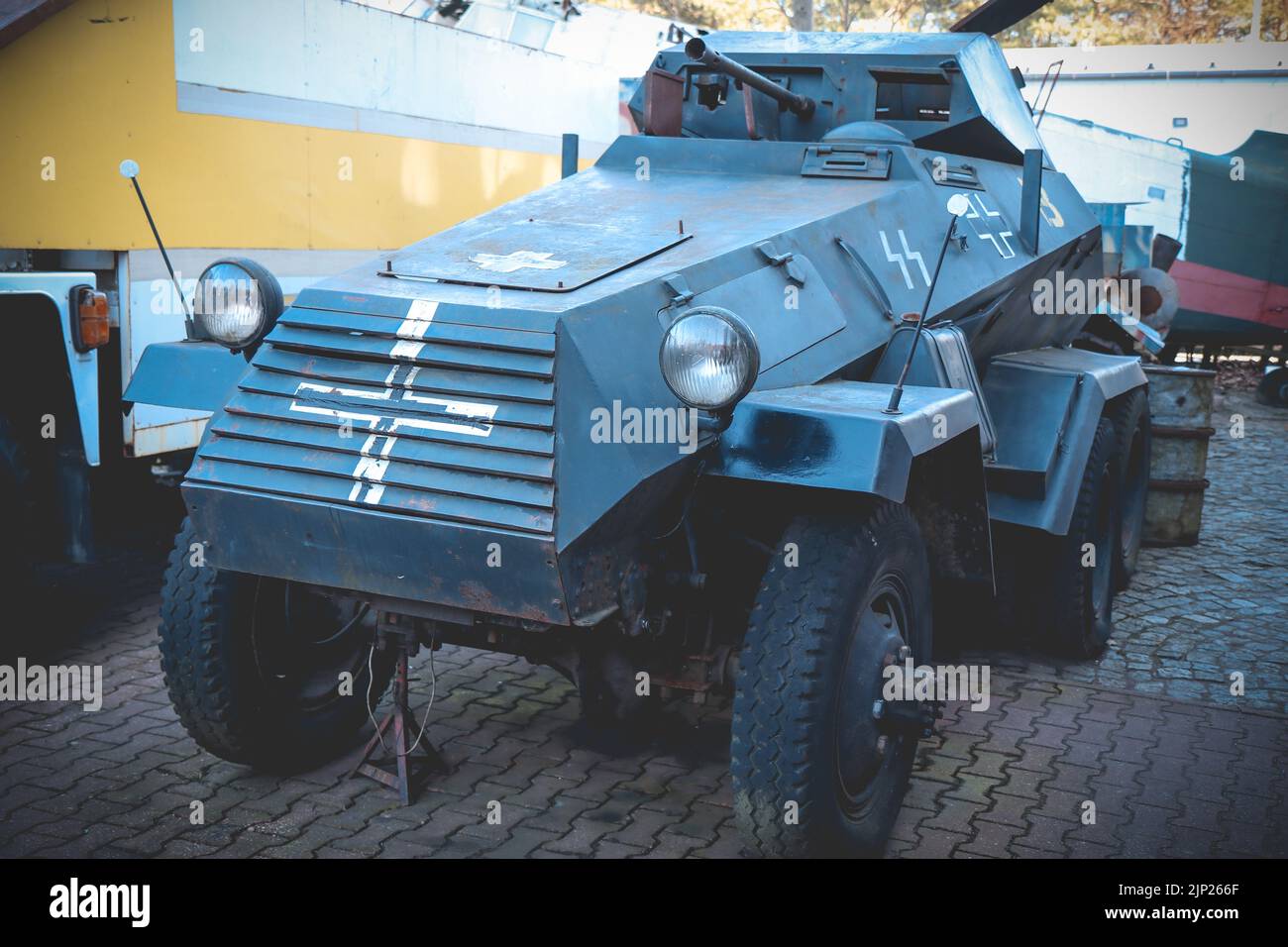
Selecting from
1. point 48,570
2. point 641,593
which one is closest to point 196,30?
point 48,570

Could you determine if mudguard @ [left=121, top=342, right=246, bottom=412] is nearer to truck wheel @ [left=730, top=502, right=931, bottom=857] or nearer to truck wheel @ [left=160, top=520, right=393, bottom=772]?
truck wheel @ [left=160, top=520, right=393, bottom=772]

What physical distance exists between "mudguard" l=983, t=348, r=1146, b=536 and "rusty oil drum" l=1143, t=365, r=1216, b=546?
238 centimetres

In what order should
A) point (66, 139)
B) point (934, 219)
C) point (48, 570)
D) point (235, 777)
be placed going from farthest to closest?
1. point (48, 570)
2. point (66, 139)
3. point (934, 219)
4. point (235, 777)

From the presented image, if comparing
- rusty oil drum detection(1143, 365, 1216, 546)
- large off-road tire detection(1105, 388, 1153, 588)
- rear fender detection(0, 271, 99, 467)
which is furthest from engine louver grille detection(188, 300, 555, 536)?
rusty oil drum detection(1143, 365, 1216, 546)

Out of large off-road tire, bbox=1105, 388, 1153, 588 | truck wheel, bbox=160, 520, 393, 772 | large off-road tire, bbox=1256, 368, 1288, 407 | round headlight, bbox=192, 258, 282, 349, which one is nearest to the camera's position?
round headlight, bbox=192, 258, 282, 349

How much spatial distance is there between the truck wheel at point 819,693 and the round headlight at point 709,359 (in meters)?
0.51

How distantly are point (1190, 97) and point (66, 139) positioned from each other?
46.1ft

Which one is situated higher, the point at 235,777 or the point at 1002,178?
the point at 1002,178

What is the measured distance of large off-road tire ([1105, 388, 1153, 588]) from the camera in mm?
5738

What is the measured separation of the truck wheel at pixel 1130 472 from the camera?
574cm

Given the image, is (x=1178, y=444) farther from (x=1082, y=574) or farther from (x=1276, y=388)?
(x=1276, y=388)

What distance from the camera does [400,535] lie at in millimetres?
3193
